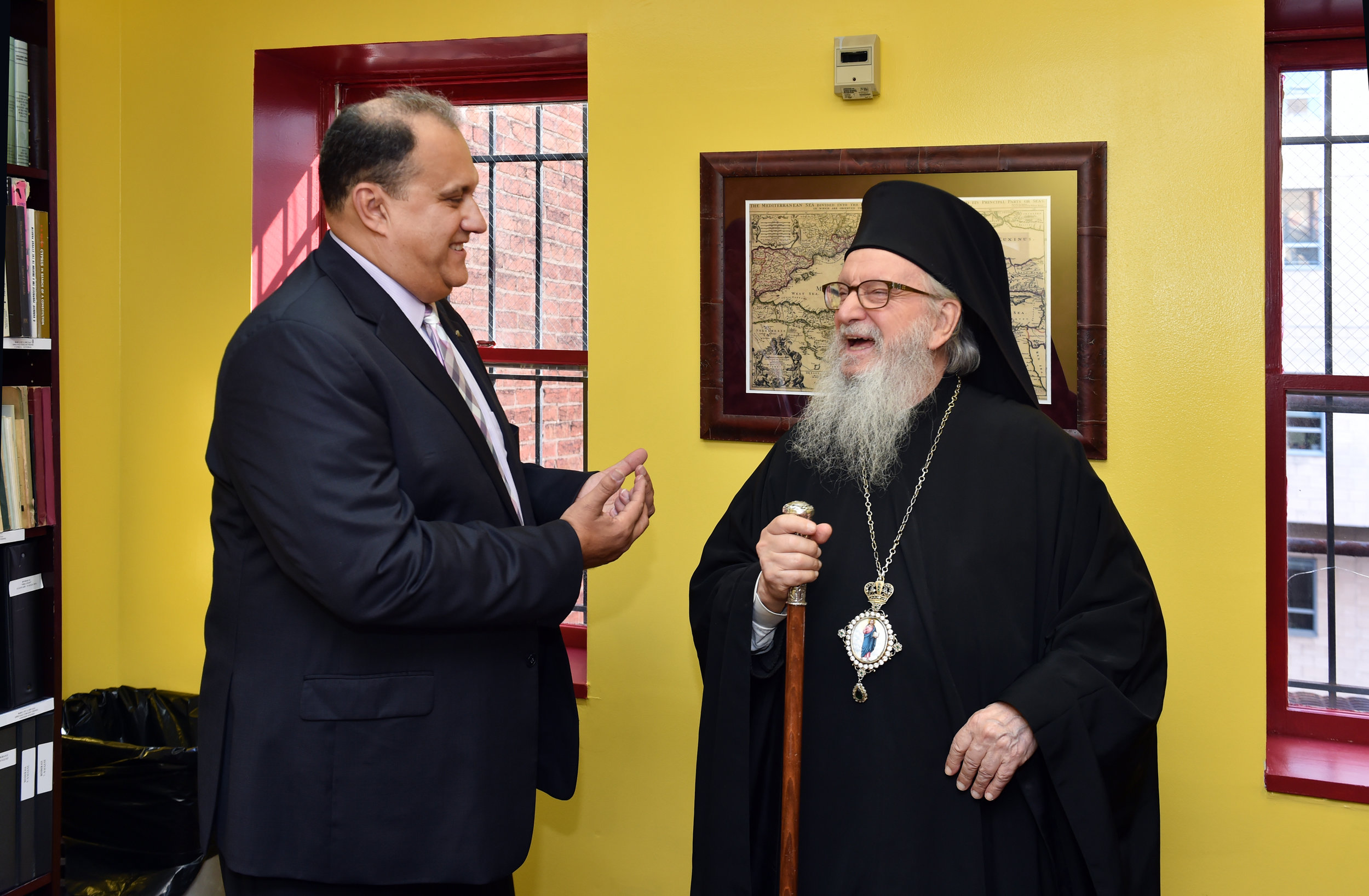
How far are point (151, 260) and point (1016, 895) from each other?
328 cm

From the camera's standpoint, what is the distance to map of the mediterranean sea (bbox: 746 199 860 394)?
2.99 metres

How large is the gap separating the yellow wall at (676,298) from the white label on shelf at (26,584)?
842 millimetres

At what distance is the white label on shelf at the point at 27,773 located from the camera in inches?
109

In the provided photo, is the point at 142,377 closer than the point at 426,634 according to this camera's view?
No

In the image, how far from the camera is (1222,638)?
277cm

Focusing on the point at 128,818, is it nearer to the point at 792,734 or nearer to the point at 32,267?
the point at 32,267

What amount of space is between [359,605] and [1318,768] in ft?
8.25

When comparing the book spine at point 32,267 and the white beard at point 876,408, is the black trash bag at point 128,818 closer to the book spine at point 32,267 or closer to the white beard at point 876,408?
the book spine at point 32,267

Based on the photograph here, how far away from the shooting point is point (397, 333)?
6.17ft

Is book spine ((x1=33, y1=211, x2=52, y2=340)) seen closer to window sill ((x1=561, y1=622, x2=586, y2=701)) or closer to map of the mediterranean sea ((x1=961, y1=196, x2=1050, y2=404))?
window sill ((x1=561, y1=622, x2=586, y2=701))

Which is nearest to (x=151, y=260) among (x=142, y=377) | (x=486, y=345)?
(x=142, y=377)

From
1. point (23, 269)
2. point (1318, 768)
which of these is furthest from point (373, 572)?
point (1318, 768)

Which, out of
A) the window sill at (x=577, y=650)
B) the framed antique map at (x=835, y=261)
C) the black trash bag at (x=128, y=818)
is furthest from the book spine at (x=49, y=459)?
the framed antique map at (x=835, y=261)

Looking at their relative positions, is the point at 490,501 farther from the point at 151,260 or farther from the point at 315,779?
the point at 151,260
